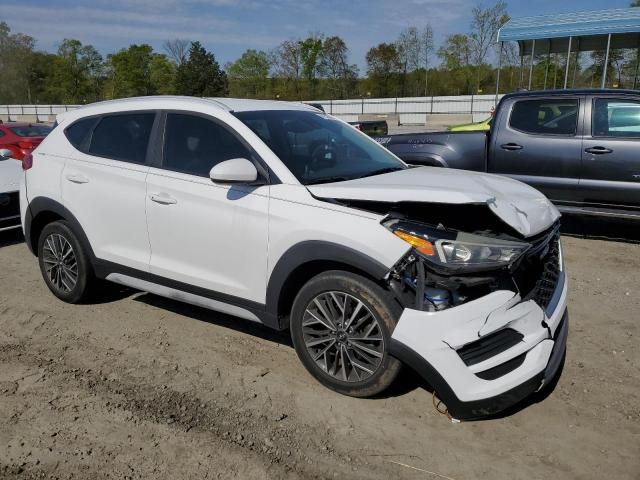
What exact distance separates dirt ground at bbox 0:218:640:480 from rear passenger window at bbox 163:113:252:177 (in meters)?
1.35

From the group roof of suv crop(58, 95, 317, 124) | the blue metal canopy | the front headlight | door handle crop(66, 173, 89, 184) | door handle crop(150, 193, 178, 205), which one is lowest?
the front headlight

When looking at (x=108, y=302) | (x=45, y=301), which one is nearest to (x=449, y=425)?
(x=108, y=302)

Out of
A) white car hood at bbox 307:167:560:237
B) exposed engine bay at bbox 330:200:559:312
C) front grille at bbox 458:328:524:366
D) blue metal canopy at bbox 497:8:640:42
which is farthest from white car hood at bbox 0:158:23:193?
blue metal canopy at bbox 497:8:640:42

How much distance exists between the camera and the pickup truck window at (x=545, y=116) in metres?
6.78

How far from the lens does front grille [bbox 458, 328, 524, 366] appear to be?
2.81 metres

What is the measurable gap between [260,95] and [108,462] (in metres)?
75.8

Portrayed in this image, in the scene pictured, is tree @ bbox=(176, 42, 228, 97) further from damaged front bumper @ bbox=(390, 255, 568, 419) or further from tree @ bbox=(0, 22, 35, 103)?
damaged front bumper @ bbox=(390, 255, 568, 419)

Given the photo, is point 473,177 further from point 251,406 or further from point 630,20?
point 630,20

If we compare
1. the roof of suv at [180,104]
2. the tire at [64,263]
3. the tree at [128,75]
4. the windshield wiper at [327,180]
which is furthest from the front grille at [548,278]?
the tree at [128,75]

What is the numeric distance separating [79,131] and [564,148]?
18.0 feet

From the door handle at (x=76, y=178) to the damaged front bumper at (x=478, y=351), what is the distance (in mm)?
2988

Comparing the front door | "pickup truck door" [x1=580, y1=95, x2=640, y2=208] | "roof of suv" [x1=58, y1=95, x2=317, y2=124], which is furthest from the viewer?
"pickup truck door" [x1=580, y1=95, x2=640, y2=208]

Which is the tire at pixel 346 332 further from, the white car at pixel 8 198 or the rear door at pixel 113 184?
the white car at pixel 8 198

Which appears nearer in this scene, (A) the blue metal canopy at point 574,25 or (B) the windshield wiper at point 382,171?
(B) the windshield wiper at point 382,171
